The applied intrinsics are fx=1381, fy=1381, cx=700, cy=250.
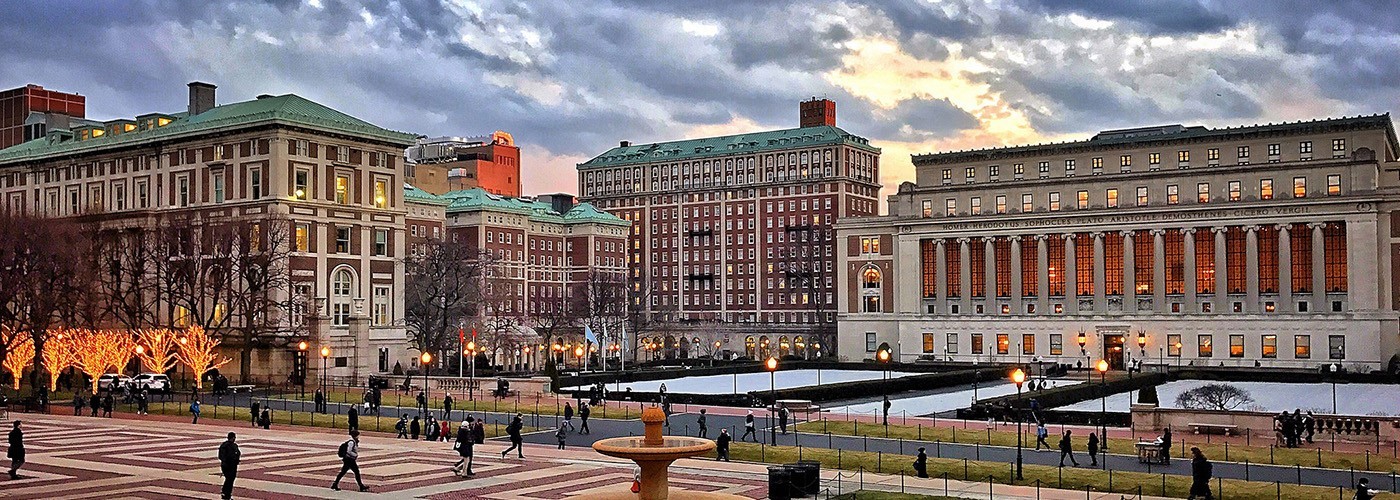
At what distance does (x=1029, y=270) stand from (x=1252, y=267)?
869 inches

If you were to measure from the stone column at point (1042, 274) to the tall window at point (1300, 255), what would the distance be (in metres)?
23.0

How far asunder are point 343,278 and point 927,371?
48865 mm

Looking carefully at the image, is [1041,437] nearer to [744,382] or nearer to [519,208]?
[744,382]

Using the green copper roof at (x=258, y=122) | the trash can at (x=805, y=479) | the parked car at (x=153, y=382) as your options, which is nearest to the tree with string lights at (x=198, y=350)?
the parked car at (x=153, y=382)

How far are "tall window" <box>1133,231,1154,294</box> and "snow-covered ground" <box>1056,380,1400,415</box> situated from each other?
30.3m

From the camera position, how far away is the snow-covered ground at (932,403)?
238 feet

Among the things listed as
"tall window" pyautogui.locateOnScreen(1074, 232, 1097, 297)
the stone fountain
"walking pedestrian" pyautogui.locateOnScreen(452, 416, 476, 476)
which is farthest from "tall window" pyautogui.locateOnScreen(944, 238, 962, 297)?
the stone fountain

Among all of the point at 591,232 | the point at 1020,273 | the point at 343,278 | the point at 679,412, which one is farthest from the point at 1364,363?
the point at 591,232

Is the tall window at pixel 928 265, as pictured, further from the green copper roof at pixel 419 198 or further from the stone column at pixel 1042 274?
the green copper roof at pixel 419 198

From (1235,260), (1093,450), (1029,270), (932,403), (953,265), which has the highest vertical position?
(953,265)

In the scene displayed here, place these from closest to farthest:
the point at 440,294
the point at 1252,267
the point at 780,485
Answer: the point at 780,485 → the point at 440,294 → the point at 1252,267

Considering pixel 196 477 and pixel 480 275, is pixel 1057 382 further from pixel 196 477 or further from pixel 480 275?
pixel 196 477

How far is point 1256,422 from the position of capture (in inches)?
2244

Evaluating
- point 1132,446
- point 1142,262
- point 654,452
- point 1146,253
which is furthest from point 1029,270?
point 654,452
